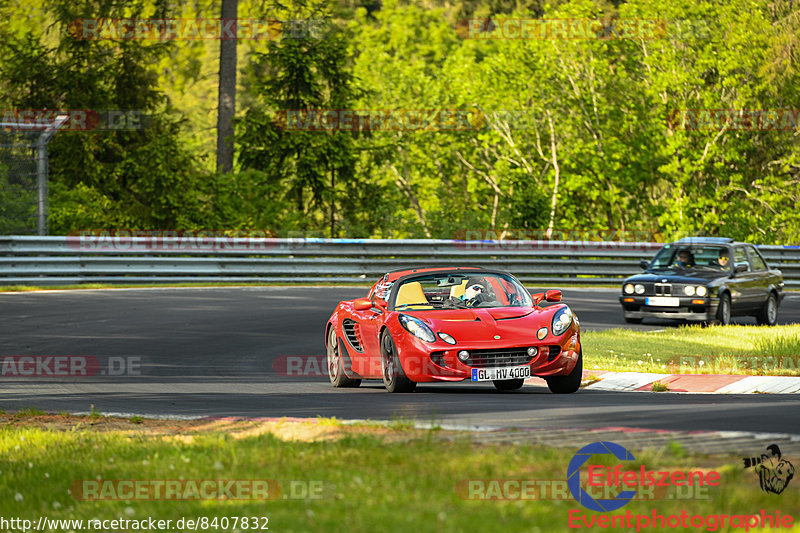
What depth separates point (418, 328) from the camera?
11.5 m

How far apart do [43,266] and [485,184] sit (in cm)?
2743

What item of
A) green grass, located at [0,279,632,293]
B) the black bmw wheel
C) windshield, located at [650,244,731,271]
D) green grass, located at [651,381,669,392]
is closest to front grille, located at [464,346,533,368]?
green grass, located at [651,381,669,392]

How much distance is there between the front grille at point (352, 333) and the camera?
12.6m

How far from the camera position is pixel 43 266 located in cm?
2483

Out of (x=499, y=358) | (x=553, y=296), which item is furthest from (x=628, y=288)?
(x=499, y=358)

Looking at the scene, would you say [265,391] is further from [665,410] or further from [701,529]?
[701,529]

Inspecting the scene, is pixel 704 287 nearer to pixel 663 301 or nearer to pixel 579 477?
pixel 663 301

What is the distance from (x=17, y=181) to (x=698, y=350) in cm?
1526

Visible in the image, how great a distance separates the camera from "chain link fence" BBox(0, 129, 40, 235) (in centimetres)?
2459

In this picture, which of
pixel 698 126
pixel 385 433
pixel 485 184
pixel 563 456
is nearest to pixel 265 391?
pixel 385 433

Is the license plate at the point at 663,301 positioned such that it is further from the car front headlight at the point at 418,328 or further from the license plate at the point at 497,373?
the car front headlight at the point at 418,328

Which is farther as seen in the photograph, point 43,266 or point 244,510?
point 43,266

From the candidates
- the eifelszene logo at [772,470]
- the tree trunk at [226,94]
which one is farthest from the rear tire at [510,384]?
the tree trunk at [226,94]

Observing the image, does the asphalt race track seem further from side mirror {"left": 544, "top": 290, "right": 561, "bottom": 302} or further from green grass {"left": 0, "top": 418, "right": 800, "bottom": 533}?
green grass {"left": 0, "top": 418, "right": 800, "bottom": 533}
